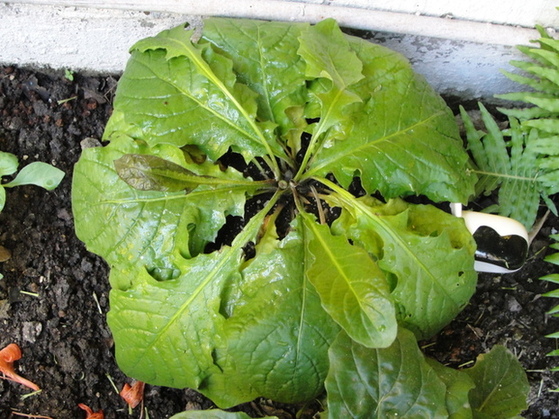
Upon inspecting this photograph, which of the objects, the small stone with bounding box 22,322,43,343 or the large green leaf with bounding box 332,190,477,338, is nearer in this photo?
the large green leaf with bounding box 332,190,477,338

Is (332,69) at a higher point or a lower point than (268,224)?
higher

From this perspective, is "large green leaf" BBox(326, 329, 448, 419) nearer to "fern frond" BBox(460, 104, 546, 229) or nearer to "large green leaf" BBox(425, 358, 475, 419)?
"large green leaf" BBox(425, 358, 475, 419)

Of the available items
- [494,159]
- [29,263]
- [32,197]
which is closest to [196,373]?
[29,263]

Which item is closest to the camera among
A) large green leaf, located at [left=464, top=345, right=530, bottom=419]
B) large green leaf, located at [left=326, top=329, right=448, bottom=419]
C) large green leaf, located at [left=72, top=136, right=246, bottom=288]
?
large green leaf, located at [left=326, top=329, right=448, bottom=419]

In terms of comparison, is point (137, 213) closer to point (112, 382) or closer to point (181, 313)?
point (181, 313)

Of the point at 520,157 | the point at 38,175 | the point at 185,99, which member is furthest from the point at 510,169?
the point at 38,175

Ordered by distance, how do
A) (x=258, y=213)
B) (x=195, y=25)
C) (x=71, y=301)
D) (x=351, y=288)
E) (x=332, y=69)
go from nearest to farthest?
(x=351, y=288) < (x=332, y=69) < (x=258, y=213) < (x=195, y=25) < (x=71, y=301)

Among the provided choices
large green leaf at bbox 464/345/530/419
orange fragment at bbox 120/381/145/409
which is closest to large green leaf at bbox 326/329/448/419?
large green leaf at bbox 464/345/530/419

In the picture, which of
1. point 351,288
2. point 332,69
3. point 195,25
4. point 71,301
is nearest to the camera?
point 351,288

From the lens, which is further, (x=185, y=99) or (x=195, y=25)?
(x=195, y=25)
